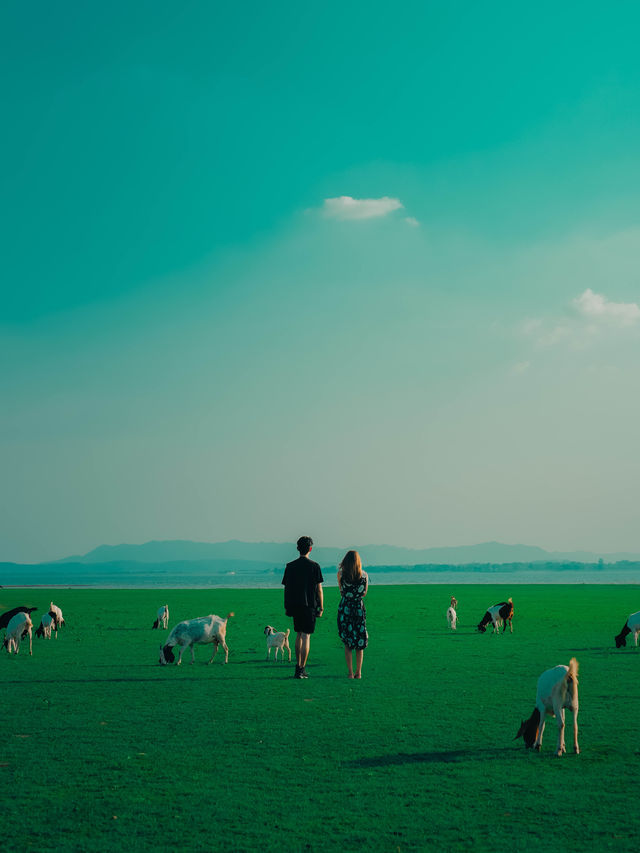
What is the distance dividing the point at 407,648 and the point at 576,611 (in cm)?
2068

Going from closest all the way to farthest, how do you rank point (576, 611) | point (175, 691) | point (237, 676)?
point (175, 691)
point (237, 676)
point (576, 611)

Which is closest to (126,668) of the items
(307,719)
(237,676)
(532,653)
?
(237,676)

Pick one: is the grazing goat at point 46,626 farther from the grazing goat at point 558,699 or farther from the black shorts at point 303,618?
the grazing goat at point 558,699

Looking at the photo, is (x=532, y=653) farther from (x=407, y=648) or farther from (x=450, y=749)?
(x=450, y=749)

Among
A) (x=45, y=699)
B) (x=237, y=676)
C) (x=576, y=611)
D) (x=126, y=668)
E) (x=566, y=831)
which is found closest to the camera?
(x=566, y=831)

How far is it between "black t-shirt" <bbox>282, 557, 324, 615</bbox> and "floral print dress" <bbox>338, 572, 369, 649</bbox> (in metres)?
0.57

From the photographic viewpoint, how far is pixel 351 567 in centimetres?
1469

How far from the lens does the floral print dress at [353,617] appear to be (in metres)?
14.6

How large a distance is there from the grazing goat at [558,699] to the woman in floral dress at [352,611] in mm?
6021

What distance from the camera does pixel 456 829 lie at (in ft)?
20.2

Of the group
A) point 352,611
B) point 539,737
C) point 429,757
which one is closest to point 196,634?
point 352,611

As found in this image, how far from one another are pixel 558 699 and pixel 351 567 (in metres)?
6.56

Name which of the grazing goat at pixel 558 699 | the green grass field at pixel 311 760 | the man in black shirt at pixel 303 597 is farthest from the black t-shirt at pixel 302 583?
the grazing goat at pixel 558 699

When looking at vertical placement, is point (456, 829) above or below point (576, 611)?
above
